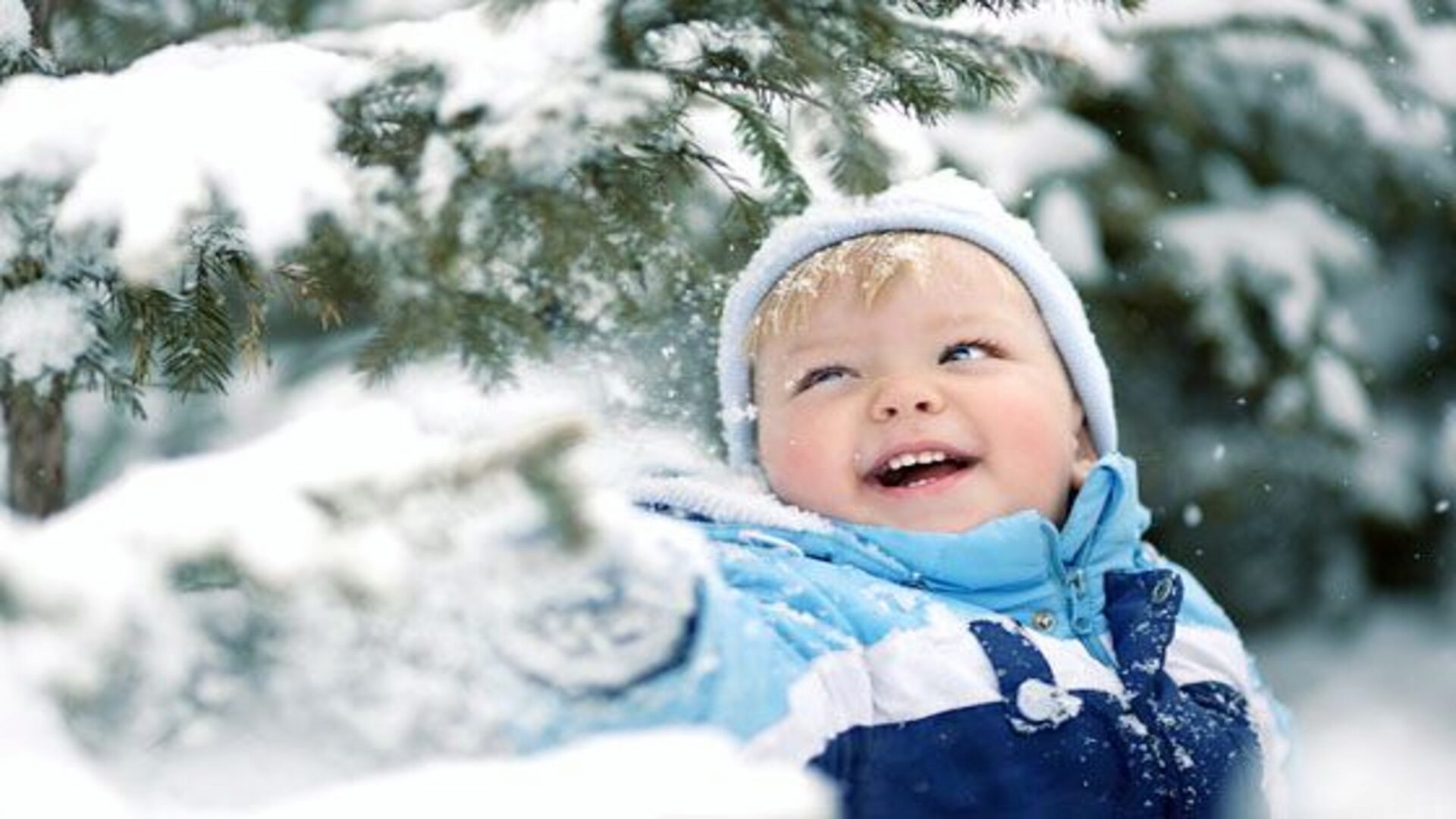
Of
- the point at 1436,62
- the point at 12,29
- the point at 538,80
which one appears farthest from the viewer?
the point at 1436,62

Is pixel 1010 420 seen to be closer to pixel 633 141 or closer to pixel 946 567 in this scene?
pixel 946 567

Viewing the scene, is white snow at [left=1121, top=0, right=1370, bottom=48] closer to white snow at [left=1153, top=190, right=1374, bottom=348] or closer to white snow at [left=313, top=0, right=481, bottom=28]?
white snow at [left=1153, top=190, right=1374, bottom=348]

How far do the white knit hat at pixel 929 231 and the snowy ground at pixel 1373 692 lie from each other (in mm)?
3071

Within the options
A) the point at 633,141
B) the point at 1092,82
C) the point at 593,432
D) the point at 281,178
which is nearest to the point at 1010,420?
the point at 1092,82

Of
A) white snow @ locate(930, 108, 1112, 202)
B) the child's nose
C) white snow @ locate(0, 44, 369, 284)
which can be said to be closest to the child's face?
the child's nose

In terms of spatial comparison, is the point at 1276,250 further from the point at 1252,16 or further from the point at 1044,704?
the point at 1044,704

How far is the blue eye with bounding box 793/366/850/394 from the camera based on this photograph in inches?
103

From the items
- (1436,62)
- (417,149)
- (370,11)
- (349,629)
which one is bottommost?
→ (370,11)

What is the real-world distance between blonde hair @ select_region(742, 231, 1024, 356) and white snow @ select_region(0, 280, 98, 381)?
103cm

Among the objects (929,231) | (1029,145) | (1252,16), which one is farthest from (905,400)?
(1252,16)

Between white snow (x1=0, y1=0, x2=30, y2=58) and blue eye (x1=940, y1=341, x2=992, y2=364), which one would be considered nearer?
white snow (x1=0, y1=0, x2=30, y2=58)

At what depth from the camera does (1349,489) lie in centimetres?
594

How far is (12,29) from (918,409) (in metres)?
1.22

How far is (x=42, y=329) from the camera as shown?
2021 mm
